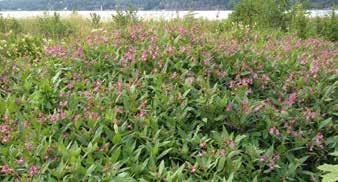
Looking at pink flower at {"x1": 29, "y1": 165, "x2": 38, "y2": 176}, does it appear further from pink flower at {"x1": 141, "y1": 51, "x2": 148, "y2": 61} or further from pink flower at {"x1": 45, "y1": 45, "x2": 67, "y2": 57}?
pink flower at {"x1": 45, "y1": 45, "x2": 67, "y2": 57}

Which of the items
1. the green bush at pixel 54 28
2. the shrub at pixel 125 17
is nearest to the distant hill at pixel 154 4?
the green bush at pixel 54 28

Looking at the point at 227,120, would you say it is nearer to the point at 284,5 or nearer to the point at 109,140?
the point at 109,140

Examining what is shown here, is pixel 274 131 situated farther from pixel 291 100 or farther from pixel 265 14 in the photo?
pixel 265 14

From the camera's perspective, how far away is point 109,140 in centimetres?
336

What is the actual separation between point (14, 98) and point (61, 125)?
21.8 inches

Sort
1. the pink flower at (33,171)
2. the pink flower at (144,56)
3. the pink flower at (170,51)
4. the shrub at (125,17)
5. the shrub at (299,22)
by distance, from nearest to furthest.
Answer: the pink flower at (33,171), the pink flower at (144,56), the pink flower at (170,51), the shrub at (125,17), the shrub at (299,22)

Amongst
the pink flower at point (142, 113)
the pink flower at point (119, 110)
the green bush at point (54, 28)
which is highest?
the pink flower at point (119, 110)

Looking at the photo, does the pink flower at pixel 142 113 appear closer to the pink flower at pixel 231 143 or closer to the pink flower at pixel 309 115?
the pink flower at pixel 231 143

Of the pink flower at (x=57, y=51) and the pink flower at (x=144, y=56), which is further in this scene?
the pink flower at (x=57, y=51)

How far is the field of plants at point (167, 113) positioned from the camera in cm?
307

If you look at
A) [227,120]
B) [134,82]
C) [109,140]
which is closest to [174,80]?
[134,82]

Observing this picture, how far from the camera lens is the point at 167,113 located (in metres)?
3.65

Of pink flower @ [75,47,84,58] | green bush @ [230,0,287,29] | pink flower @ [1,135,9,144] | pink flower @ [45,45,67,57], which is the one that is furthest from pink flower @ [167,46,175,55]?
green bush @ [230,0,287,29]

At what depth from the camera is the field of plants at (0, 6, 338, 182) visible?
10.1 feet
